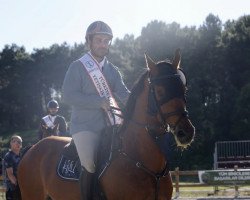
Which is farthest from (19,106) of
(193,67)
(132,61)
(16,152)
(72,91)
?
(72,91)

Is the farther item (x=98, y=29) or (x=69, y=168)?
(x=69, y=168)

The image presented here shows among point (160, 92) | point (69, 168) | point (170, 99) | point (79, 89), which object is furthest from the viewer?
point (69, 168)

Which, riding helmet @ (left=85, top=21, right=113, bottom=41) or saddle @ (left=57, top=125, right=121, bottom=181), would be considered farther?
riding helmet @ (left=85, top=21, right=113, bottom=41)

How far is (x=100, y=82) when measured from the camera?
24.1ft

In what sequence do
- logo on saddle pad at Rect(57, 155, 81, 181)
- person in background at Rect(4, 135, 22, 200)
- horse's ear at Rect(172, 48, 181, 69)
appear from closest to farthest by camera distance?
horse's ear at Rect(172, 48, 181, 69) → logo on saddle pad at Rect(57, 155, 81, 181) → person in background at Rect(4, 135, 22, 200)

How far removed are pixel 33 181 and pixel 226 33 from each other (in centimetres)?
5050

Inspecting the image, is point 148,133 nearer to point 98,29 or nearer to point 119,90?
point 119,90

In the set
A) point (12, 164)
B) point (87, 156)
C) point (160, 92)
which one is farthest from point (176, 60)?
point (12, 164)

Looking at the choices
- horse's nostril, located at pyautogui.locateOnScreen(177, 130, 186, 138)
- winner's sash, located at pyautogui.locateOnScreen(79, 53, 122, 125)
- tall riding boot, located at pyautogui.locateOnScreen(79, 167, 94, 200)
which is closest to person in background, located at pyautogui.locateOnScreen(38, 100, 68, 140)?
winner's sash, located at pyautogui.locateOnScreen(79, 53, 122, 125)

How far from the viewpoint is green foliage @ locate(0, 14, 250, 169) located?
48.3m

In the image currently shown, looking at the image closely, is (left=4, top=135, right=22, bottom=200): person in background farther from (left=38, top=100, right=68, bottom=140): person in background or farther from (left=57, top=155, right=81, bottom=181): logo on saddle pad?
(left=57, top=155, right=81, bottom=181): logo on saddle pad

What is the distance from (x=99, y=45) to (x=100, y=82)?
517 mm

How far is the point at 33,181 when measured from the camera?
29.3 ft

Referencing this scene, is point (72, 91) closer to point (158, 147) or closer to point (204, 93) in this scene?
point (158, 147)
